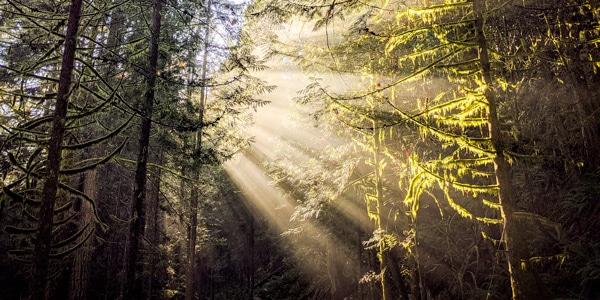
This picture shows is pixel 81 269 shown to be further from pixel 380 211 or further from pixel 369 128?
pixel 369 128

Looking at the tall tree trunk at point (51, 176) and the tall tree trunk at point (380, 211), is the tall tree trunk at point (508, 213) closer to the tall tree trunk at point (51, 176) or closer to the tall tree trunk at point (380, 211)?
the tall tree trunk at point (380, 211)

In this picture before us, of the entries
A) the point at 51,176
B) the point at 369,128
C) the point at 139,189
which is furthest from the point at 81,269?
the point at 369,128

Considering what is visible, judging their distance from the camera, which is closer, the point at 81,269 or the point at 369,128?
the point at 369,128

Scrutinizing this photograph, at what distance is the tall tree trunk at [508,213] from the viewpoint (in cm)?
451

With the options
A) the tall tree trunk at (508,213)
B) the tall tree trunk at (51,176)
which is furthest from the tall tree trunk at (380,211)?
the tall tree trunk at (51,176)

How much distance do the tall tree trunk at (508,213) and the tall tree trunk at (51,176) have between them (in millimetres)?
6786


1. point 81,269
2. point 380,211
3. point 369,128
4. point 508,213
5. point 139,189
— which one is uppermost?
point 369,128

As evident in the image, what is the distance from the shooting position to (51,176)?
4.72 meters

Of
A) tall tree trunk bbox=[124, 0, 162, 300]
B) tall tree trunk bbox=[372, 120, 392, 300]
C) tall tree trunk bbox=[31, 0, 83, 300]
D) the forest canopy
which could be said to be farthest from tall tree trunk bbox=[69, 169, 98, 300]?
tall tree trunk bbox=[372, 120, 392, 300]

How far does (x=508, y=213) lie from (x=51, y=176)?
7.35 m

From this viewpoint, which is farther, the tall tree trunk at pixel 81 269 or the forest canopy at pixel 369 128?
the tall tree trunk at pixel 81 269

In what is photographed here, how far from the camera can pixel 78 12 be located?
5094 millimetres

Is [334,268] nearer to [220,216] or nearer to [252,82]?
[252,82]

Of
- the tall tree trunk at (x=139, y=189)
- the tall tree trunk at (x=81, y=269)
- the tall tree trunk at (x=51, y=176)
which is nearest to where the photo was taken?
the tall tree trunk at (x=51, y=176)
